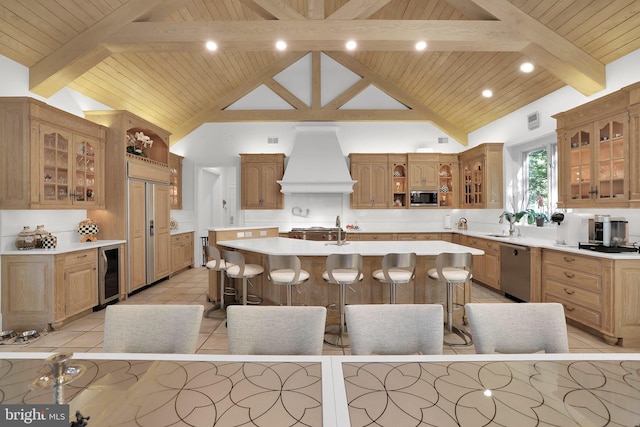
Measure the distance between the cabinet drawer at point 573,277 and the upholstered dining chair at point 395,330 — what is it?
9.08 ft

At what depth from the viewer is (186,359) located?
47.1 inches

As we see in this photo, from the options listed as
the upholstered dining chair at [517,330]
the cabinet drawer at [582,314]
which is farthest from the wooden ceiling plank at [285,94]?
the upholstered dining chair at [517,330]

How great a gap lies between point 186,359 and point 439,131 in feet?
23.3

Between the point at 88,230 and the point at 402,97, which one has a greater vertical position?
the point at 402,97

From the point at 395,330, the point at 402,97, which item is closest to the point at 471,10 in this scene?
the point at 402,97

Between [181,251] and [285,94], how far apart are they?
411cm

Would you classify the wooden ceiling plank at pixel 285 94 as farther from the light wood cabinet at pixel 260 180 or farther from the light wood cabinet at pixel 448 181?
the light wood cabinet at pixel 448 181

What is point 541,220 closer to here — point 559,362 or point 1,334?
point 559,362

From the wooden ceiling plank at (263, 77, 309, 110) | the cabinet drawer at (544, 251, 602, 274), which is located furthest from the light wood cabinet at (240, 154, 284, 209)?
the cabinet drawer at (544, 251, 602, 274)

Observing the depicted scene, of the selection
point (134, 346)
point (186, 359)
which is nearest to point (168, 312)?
point (134, 346)

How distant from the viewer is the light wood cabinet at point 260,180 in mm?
6652

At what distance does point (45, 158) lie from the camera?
11.9ft

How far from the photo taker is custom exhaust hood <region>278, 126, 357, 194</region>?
631 centimetres

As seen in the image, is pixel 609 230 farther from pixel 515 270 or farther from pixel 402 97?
pixel 402 97
